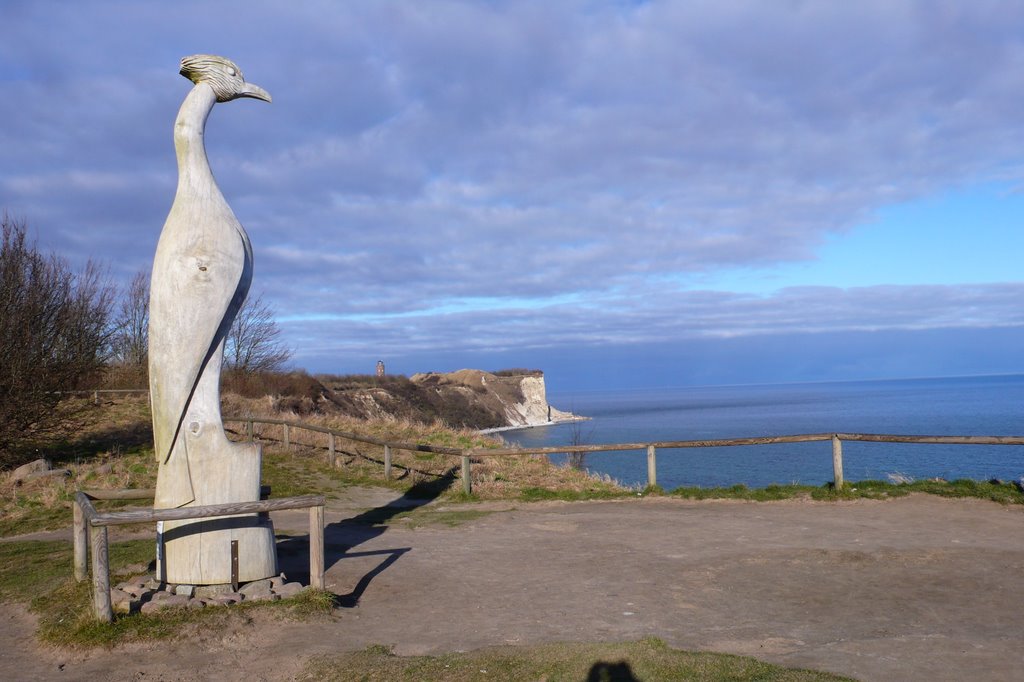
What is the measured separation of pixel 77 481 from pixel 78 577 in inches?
386

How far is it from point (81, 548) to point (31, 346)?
12138mm

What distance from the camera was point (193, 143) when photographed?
25.9 feet

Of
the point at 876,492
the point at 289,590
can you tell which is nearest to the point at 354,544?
the point at 289,590

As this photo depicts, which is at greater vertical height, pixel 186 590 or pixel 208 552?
pixel 208 552

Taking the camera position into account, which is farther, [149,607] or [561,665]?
[149,607]

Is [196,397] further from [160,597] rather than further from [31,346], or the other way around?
[31,346]

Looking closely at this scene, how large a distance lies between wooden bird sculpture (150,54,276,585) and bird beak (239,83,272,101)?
85cm

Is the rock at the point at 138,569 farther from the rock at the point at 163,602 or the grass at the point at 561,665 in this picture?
the grass at the point at 561,665

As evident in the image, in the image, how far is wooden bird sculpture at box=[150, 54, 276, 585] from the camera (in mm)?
7398

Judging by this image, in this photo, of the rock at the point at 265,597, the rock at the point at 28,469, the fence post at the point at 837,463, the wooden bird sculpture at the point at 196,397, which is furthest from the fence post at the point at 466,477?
the rock at the point at 28,469

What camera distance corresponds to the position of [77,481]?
16.6 meters

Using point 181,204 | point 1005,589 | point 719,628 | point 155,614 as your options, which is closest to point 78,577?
point 155,614

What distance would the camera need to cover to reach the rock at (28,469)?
16.5 metres

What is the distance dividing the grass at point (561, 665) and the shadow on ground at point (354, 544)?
178 centimetres
